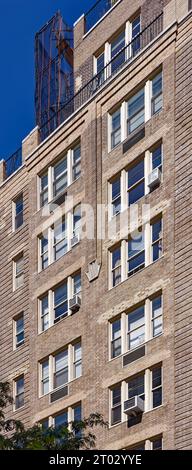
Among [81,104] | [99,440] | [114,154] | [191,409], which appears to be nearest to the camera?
[191,409]

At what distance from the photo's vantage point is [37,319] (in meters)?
48.6

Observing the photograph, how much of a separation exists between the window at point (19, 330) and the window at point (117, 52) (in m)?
10.0

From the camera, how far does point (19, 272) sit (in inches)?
2019

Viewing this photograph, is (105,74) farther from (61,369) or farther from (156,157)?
(61,369)

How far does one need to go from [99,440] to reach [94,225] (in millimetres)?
7913

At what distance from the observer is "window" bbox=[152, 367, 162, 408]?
3991 cm

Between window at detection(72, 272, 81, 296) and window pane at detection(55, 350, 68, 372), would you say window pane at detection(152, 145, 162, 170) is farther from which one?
window pane at detection(55, 350, 68, 372)

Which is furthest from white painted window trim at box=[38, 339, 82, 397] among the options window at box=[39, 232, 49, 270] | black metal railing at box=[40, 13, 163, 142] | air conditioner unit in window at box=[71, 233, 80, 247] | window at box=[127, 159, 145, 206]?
black metal railing at box=[40, 13, 163, 142]

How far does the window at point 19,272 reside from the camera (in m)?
50.9

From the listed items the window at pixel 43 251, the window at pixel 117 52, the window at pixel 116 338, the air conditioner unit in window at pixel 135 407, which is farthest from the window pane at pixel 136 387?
the window at pixel 117 52

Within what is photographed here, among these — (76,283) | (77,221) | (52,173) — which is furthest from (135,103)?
(76,283)

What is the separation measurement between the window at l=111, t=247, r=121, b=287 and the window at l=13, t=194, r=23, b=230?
8286 mm

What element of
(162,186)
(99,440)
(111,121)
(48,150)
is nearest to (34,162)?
(48,150)

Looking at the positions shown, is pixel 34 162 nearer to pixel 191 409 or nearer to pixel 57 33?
pixel 57 33
